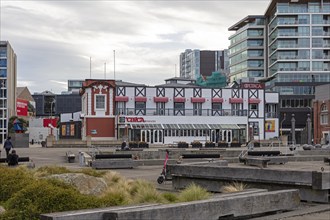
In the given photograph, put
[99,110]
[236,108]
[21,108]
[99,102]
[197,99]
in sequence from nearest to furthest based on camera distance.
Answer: [99,110] < [99,102] < [197,99] < [236,108] < [21,108]

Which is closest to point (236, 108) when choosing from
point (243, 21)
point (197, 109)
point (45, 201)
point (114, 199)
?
point (197, 109)

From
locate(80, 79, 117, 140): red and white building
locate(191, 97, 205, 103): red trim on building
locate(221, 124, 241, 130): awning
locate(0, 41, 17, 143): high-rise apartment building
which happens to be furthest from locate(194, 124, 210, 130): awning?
locate(0, 41, 17, 143): high-rise apartment building

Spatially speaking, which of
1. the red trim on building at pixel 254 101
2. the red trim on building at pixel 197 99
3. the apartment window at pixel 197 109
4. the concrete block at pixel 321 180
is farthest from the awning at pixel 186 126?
the concrete block at pixel 321 180

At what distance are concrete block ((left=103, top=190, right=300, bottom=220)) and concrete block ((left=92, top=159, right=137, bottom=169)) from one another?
18033 mm

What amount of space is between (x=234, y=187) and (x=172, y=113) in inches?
2431

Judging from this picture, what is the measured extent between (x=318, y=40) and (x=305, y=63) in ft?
17.5

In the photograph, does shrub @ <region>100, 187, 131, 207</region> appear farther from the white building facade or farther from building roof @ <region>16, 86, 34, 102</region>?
building roof @ <region>16, 86, 34, 102</region>

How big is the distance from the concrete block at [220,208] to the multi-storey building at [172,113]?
58.7 m

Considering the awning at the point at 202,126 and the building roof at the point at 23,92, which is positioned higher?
the building roof at the point at 23,92

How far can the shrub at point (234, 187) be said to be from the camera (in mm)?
13867

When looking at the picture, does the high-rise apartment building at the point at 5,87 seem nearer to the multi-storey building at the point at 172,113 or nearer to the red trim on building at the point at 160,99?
the multi-storey building at the point at 172,113

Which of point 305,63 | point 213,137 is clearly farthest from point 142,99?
point 305,63

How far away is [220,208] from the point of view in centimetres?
1047

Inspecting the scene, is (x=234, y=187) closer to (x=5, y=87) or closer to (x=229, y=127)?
(x=229, y=127)
